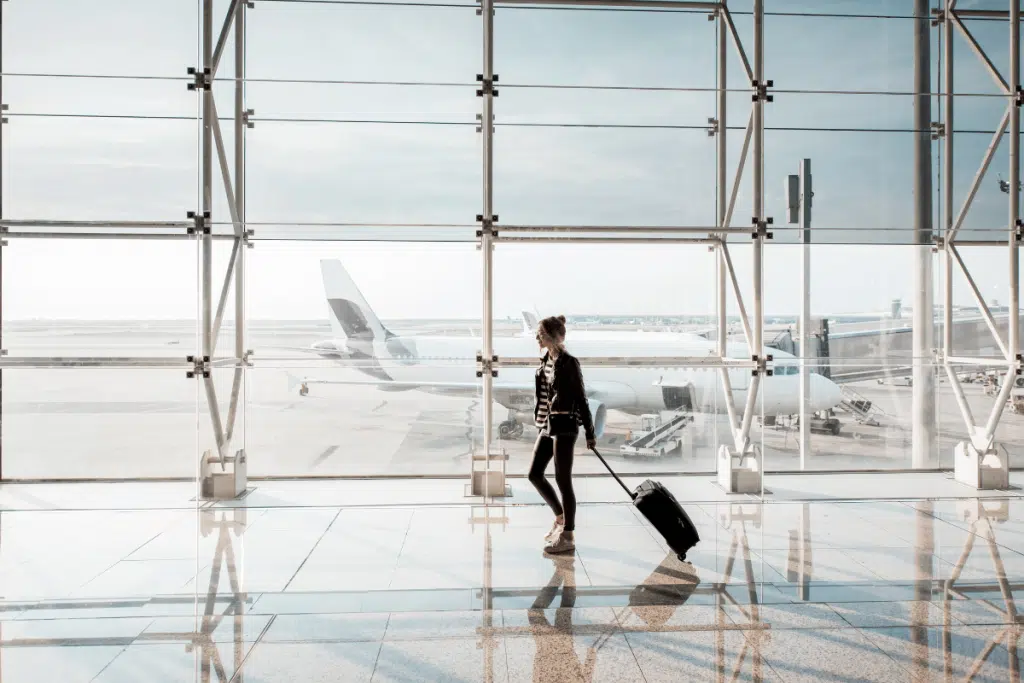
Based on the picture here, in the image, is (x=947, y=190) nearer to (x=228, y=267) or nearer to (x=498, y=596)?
(x=498, y=596)

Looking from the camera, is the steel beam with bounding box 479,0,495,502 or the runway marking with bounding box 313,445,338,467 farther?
the runway marking with bounding box 313,445,338,467

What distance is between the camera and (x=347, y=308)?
22.0 feet

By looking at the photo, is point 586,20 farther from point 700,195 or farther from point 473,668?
point 473,668

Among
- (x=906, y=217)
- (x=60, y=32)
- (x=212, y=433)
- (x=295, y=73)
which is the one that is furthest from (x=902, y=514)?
(x=60, y=32)

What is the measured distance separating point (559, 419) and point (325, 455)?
11.4 feet

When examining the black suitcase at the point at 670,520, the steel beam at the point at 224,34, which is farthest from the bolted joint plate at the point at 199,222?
the black suitcase at the point at 670,520

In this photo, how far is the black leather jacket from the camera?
4.30 meters

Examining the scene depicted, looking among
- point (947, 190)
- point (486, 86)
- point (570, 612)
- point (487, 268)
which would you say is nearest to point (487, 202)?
point (487, 268)

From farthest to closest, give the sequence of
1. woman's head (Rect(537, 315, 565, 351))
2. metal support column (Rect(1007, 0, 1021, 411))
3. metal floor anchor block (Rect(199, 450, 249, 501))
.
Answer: metal support column (Rect(1007, 0, 1021, 411))
metal floor anchor block (Rect(199, 450, 249, 501))
woman's head (Rect(537, 315, 565, 351))

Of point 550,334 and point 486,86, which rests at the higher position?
point 486,86

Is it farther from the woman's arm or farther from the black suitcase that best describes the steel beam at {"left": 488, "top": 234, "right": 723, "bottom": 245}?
the black suitcase

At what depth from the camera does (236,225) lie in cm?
579

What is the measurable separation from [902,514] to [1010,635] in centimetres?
210

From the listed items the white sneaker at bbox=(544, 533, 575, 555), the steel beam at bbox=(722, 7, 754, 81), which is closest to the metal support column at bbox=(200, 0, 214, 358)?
the white sneaker at bbox=(544, 533, 575, 555)
